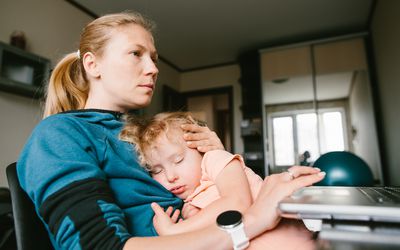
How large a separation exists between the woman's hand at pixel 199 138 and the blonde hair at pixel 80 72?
475mm

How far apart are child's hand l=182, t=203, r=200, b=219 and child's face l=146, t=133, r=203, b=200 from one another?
86 mm

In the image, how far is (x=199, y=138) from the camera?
100 cm

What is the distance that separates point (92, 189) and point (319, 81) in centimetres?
450

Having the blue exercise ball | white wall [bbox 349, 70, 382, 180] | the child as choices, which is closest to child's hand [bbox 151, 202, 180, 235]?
the child

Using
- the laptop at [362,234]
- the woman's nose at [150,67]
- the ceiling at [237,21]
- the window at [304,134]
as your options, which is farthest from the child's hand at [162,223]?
the window at [304,134]

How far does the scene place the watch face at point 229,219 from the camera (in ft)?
2.06

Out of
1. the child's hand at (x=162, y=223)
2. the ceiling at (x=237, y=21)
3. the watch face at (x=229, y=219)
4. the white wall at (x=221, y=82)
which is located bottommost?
the child's hand at (x=162, y=223)

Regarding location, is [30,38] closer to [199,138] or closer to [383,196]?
[199,138]

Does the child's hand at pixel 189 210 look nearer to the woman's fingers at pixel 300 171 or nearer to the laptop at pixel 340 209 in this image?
the woman's fingers at pixel 300 171

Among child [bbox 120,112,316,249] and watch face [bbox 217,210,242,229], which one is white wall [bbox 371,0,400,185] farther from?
watch face [bbox 217,210,242,229]

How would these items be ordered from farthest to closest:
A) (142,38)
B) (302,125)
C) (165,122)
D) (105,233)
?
(302,125) < (142,38) < (165,122) < (105,233)

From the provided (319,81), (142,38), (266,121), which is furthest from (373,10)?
(142,38)

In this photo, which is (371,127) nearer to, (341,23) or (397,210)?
(341,23)

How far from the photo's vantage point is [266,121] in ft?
15.7
